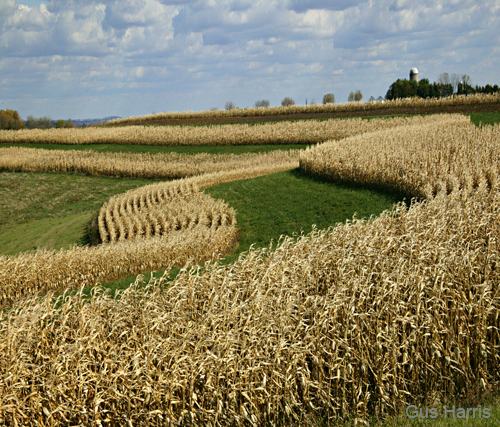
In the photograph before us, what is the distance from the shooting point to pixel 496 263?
759 cm

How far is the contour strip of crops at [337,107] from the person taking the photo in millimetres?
47406

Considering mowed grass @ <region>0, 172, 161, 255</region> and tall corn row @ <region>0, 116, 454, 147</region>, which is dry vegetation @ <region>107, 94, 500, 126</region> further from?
mowed grass @ <region>0, 172, 161, 255</region>

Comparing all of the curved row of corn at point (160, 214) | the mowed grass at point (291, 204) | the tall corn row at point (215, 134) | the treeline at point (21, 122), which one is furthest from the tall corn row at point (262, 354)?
the treeline at point (21, 122)

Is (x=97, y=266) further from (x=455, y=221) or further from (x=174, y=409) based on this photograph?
(x=455, y=221)

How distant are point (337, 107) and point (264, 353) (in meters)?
54.7

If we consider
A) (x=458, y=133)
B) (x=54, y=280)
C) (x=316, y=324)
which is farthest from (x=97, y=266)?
(x=458, y=133)

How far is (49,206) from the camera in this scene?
106 ft

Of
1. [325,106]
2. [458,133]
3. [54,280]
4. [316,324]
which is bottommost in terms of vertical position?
[54,280]

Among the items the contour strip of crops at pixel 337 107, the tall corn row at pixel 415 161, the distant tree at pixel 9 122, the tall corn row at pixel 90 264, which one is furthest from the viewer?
the distant tree at pixel 9 122

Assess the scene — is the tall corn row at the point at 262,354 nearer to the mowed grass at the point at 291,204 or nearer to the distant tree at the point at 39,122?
the mowed grass at the point at 291,204

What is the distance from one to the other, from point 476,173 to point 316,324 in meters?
13.7

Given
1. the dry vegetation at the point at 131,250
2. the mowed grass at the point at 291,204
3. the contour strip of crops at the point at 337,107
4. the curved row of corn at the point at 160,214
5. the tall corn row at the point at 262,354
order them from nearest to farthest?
1. the tall corn row at the point at 262,354
2. the dry vegetation at the point at 131,250
3. the mowed grass at the point at 291,204
4. the curved row of corn at the point at 160,214
5. the contour strip of crops at the point at 337,107

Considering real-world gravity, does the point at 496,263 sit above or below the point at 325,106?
below

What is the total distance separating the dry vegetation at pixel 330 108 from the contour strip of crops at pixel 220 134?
6754mm
